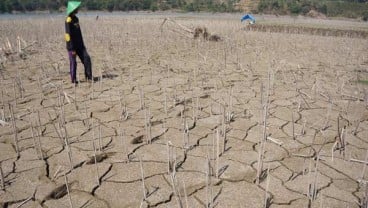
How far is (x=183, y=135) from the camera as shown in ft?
11.6

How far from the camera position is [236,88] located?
213 inches

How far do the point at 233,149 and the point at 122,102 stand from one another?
1.98m

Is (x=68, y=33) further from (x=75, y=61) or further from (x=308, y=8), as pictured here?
(x=308, y=8)

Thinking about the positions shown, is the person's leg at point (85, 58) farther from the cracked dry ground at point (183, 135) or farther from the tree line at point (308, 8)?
the tree line at point (308, 8)

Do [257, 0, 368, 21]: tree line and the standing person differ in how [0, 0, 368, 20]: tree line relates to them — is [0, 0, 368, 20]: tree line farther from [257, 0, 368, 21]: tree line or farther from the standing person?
the standing person

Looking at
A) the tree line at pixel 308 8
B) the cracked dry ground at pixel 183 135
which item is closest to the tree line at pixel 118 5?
the tree line at pixel 308 8

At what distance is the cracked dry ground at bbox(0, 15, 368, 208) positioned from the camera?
2592 millimetres

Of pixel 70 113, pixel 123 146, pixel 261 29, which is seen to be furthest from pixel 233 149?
pixel 261 29

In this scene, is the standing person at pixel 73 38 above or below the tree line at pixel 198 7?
below

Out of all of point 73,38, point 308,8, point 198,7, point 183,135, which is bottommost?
point 183,135

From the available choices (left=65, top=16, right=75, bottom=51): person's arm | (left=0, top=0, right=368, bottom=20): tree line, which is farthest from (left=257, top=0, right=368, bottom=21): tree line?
(left=65, top=16, right=75, bottom=51): person's arm

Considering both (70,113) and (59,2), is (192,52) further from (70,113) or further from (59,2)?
(59,2)

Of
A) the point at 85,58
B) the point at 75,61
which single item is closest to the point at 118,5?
the point at 85,58

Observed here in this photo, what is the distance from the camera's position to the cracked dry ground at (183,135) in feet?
8.50
